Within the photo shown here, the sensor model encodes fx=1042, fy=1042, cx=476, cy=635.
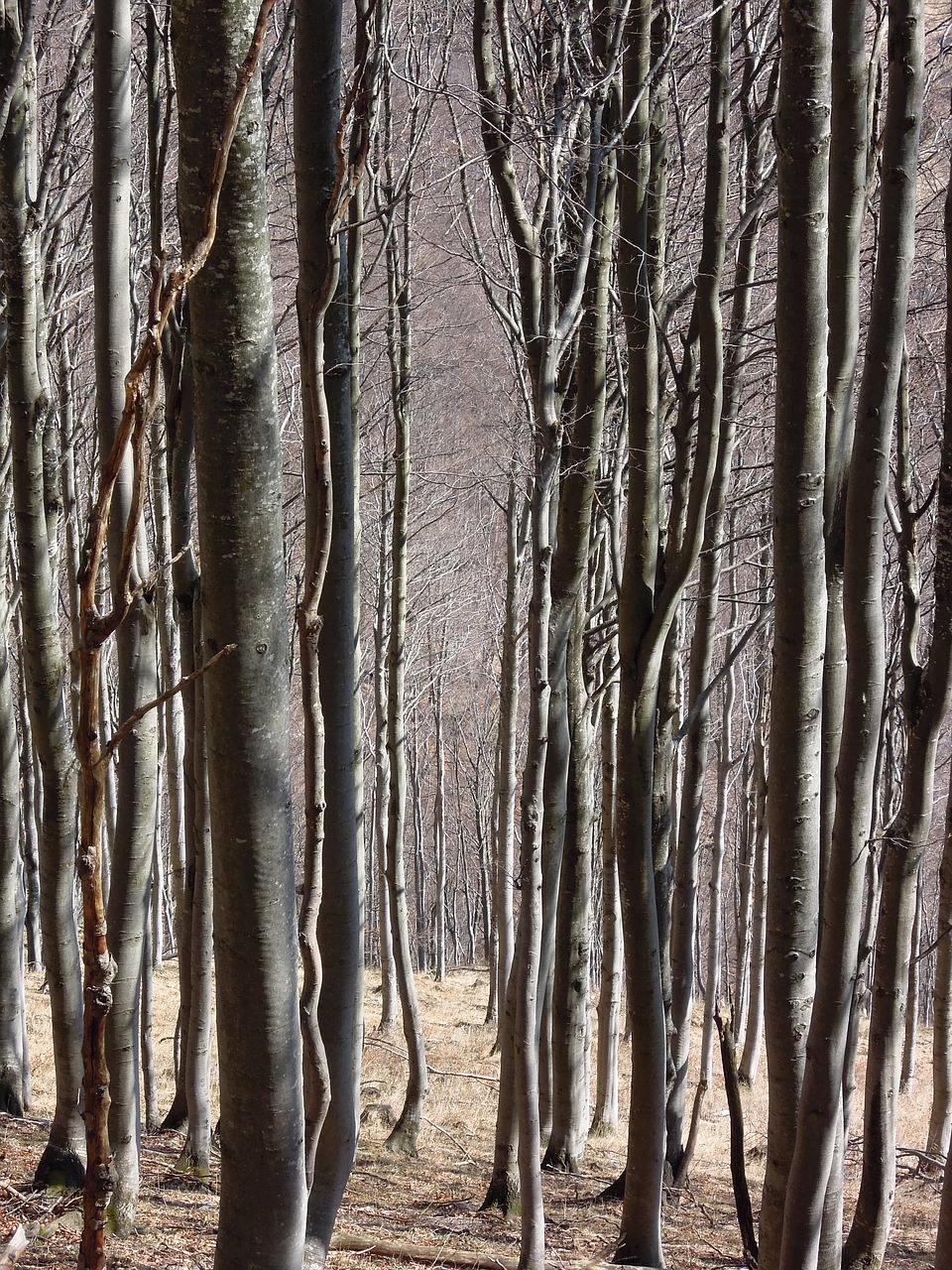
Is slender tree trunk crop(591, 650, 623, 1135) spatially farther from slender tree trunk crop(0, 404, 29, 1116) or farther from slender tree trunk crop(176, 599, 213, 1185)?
slender tree trunk crop(0, 404, 29, 1116)

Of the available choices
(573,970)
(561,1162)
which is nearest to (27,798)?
(573,970)

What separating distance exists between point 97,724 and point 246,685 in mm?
562

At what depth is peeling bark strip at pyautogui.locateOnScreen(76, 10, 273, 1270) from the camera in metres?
1.20

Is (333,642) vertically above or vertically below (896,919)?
above

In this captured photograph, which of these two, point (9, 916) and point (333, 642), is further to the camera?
point (9, 916)

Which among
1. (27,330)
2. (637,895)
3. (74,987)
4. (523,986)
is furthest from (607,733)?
(27,330)

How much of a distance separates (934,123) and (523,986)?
20.7 ft

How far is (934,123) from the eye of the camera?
7.02 metres

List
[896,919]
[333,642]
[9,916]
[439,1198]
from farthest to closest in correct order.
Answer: [439,1198] < [9,916] < [896,919] < [333,642]

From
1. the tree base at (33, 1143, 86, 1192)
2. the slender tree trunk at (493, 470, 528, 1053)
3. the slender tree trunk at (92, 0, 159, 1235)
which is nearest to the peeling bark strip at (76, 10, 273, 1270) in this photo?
the slender tree trunk at (92, 0, 159, 1235)

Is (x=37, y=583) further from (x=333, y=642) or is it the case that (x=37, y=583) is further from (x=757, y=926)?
(x=757, y=926)

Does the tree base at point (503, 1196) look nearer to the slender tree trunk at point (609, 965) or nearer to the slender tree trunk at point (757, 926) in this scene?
the slender tree trunk at point (609, 965)

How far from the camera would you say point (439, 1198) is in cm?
662

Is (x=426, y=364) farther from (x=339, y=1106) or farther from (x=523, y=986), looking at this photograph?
(x=339, y=1106)
